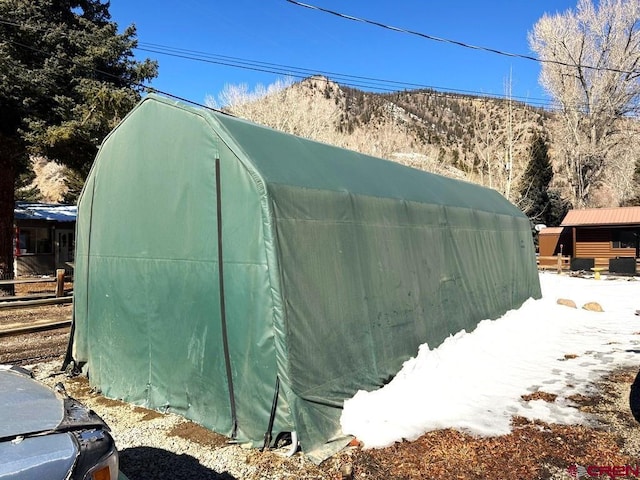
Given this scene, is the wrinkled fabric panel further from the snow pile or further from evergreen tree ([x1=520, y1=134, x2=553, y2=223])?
evergreen tree ([x1=520, y1=134, x2=553, y2=223])

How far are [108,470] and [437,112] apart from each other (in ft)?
428

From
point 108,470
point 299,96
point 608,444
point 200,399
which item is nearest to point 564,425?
point 608,444

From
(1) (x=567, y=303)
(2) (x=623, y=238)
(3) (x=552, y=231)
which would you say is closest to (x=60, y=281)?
(1) (x=567, y=303)

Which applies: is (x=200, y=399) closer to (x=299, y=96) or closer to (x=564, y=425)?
(x=564, y=425)

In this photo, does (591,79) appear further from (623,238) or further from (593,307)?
(593,307)

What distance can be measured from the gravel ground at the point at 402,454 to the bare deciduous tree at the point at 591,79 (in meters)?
35.8

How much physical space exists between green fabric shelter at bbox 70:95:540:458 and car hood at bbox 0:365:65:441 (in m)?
1.92

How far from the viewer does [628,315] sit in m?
11.3

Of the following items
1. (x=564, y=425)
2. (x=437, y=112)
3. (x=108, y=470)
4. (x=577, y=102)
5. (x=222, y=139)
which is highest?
(x=437, y=112)

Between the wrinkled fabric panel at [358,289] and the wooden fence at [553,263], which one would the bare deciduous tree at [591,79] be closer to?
the wooden fence at [553,263]

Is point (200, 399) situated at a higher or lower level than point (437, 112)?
lower

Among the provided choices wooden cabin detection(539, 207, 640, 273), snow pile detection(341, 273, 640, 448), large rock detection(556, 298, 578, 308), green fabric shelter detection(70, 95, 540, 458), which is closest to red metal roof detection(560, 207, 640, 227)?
wooden cabin detection(539, 207, 640, 273)

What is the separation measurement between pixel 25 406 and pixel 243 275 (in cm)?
225

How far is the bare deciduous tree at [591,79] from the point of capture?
1280 inches
